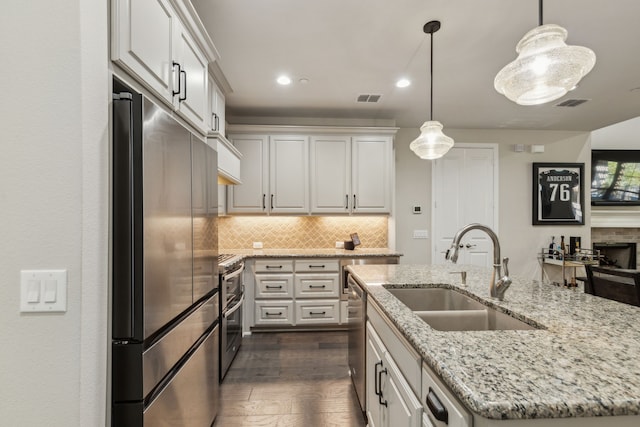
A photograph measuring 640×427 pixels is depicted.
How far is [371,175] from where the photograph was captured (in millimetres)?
4180

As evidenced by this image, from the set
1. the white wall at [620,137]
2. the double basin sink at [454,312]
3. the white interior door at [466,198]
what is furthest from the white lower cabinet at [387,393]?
the white wall at [620,137]

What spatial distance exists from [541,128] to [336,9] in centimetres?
439

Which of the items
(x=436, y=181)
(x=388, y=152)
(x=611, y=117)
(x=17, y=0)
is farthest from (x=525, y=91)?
(x=611, y=117)

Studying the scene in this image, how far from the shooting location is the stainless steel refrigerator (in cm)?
106

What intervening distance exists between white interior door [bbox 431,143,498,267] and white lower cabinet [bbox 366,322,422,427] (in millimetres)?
3305

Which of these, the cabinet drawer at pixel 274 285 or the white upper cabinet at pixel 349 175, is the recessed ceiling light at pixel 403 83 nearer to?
the white upper cabinet at pixel 349 175

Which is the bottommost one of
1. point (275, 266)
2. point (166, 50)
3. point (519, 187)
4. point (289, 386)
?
point (289, 386)

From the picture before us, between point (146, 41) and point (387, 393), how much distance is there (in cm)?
186

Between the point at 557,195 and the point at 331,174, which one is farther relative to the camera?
the point at 557,195

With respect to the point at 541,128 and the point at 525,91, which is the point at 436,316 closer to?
the point at 525,91

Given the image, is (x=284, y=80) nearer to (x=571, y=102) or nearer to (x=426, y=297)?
(x=426, y=297)

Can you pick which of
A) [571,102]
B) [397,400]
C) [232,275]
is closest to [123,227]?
[397,400]

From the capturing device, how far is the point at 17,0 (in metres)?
1.00

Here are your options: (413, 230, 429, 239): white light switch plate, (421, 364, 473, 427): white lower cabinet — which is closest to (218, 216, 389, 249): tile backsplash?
(413, 230, 429, 239): white light switch plate
